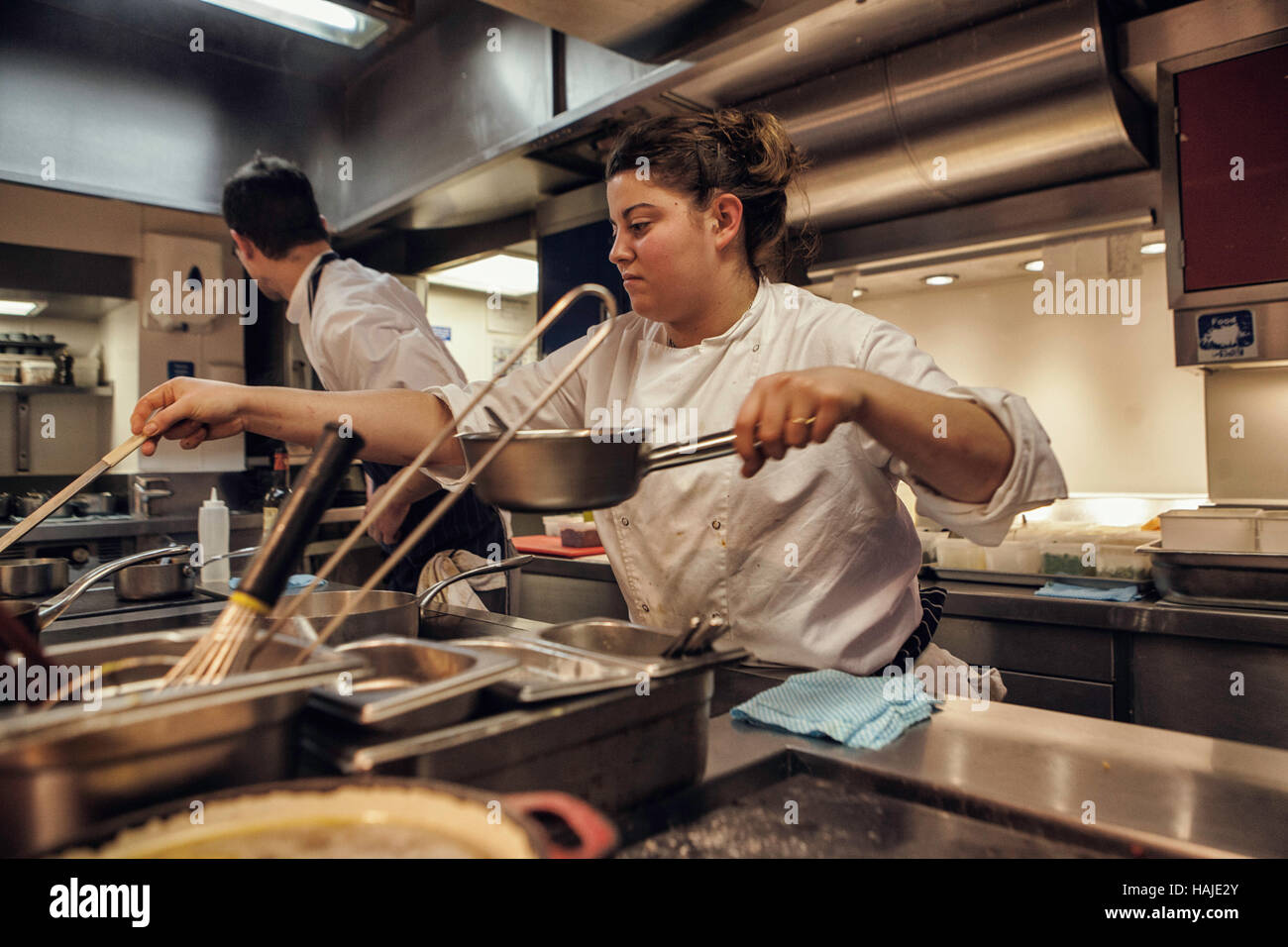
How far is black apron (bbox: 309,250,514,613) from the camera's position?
6.77 feet

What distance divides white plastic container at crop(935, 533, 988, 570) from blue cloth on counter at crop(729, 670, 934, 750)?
69.3 inches

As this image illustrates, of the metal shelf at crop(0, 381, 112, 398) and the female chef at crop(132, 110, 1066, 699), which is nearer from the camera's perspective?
the female chef at crop(132, 110, 1066, 699)

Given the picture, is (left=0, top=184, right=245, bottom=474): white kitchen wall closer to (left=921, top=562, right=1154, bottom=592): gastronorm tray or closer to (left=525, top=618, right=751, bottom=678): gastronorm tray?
(left=921, top=562, right=1154, bottom=592): gastronorm tray

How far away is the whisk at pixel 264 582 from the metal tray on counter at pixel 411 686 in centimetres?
8

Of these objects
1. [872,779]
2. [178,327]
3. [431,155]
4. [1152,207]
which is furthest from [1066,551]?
[178,327]

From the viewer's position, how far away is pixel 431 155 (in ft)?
12.4

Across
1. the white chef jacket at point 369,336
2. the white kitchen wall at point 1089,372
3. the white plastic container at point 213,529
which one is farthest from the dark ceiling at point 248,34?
the white kitchen wall at point 1089,372

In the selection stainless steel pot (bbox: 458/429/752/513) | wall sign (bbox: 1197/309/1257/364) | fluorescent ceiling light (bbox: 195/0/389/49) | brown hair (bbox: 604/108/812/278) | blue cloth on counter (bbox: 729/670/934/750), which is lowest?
blue cloth on counter (bbox: 729/670/934/750)

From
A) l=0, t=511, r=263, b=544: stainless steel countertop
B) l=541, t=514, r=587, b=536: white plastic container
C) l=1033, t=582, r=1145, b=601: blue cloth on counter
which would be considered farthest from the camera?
l=541, t=514, r=587, b=536: white plastic container

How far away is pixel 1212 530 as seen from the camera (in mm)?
2074

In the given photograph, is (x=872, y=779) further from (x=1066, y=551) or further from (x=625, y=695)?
(x=1066, y=551)

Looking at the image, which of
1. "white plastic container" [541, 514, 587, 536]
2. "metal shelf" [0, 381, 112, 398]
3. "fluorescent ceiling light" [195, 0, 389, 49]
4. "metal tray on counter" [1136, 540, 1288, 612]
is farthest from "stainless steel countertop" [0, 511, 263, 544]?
"metal tray on counter" [1136, 540, 1288, 612]

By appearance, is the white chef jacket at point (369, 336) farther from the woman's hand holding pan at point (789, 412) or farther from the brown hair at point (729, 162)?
the woman's hand holding pan at point (789, 412)

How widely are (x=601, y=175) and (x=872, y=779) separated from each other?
132 inches
